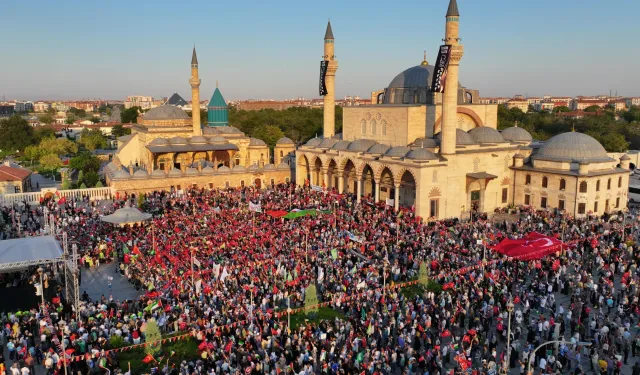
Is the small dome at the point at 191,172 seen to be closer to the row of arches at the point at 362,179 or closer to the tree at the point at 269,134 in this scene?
the row of arches at the point at 362,179

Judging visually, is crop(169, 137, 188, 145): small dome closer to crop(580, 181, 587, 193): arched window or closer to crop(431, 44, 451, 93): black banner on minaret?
crop(431, 44, 451, 93): black banner on minaret

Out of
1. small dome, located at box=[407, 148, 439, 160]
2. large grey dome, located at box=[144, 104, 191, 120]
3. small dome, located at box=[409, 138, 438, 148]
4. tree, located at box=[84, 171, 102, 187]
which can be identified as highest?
large grey dome, located at box=[144, 104, 191, 120]

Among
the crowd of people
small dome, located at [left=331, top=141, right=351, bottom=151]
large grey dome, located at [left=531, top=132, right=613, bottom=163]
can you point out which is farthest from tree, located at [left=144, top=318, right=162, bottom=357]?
large grey dome, located at [left=531, top=132, right=613, bottom=163]

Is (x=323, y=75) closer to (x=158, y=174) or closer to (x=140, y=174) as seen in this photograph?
(x=158, y=174)

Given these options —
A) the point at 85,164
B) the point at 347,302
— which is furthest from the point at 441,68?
the point at 85,164

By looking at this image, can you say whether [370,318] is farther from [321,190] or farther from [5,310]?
[321,190]

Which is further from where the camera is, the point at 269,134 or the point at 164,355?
the point at 269,134

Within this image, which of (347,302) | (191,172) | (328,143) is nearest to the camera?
(347,302)
